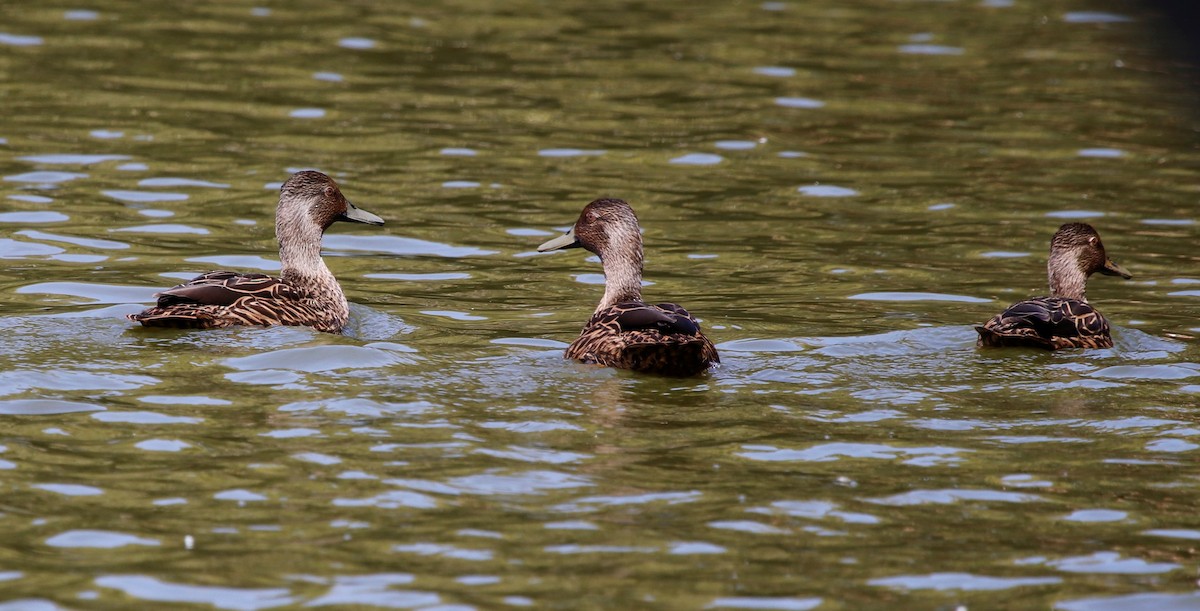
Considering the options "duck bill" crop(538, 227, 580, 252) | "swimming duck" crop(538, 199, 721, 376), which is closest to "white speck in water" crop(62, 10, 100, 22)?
"duck bill" crop(538, 227, 580, 252)

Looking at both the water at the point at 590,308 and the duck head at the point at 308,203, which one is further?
the duck head at the point at 308,203

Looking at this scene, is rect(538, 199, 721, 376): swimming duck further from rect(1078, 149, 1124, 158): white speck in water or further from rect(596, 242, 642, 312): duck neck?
rect(1078, 149, 1124, 158): white speck in water

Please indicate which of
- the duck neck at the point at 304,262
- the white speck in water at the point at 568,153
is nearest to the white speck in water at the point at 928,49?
the white speck in water at the point at 568,153

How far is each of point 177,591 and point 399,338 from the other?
4.86 metres

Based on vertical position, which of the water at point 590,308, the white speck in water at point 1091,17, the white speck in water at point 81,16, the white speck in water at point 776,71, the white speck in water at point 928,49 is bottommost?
the water at point 590,308

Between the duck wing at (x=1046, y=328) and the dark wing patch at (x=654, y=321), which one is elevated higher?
the dark wing patch at (x=654, y=321)

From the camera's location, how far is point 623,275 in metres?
11.8

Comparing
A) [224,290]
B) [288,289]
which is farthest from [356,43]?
[224,290]

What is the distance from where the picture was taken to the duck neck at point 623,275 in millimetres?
11781

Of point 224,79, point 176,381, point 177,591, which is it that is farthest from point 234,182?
point 177,591

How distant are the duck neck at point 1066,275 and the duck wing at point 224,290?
17.5ft

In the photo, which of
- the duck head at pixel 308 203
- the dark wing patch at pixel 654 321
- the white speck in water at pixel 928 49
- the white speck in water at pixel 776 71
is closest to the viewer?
the dark wing patch at pixel 654 321

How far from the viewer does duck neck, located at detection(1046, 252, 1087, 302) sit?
1251 cm

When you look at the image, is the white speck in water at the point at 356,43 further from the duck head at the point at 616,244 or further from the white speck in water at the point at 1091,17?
the duck head at the point at 616,244
